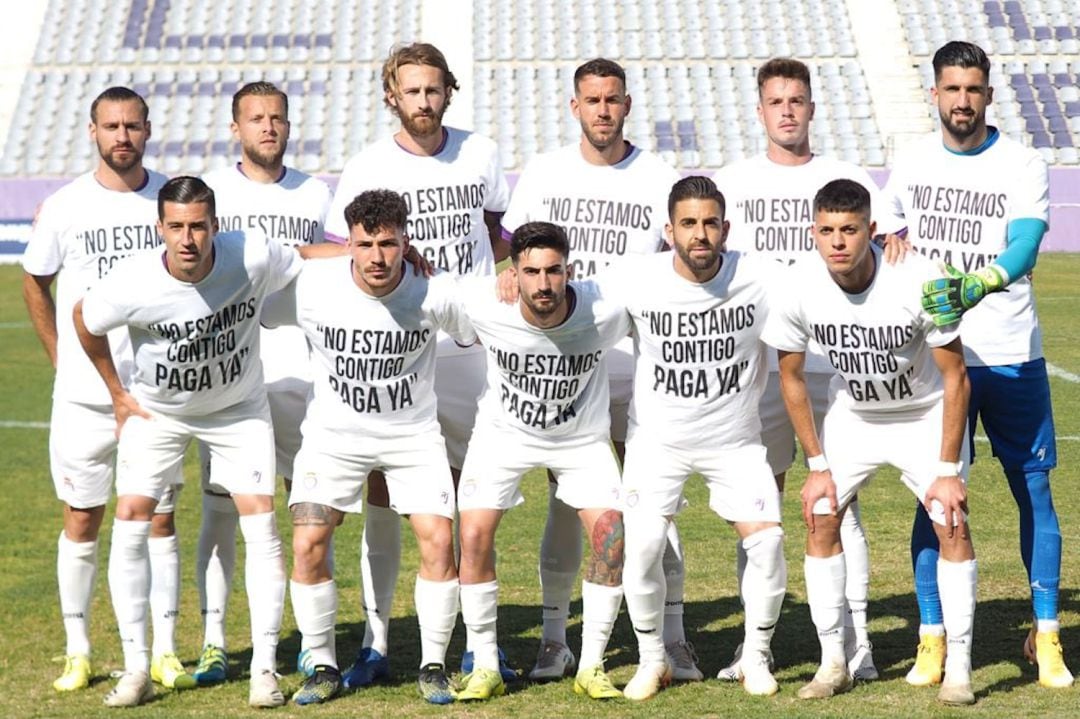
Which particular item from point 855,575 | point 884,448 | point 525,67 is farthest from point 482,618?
point 525,67

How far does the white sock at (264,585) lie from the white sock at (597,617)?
3.80 feet

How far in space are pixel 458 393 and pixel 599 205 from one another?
1.00 metres

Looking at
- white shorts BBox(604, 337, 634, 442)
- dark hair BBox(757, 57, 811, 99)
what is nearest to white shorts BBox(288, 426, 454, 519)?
white shorts BBox(604, 337, 634, 442)

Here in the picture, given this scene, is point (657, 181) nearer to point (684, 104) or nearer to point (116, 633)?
point (116, 633)

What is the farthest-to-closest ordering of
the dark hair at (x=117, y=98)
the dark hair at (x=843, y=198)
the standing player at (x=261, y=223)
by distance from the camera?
the standing player at (x=261, y=223) → the dark hair at (x=117, y=98) → the dark hair at (x=843, y=198)

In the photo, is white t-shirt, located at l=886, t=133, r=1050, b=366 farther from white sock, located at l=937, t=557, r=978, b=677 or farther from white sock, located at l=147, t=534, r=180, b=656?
white sock, located at l=147, t=534, r=180, b=656

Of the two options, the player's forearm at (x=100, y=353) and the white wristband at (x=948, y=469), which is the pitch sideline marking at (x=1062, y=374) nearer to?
the white wristband at (x=948, y=469)

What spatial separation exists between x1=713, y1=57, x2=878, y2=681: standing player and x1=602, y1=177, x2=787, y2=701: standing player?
36 centimetres

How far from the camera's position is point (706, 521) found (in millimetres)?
9086

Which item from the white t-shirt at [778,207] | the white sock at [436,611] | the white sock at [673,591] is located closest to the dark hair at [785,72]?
the white t-shirt at [778,207]

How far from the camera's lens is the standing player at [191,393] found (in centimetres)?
567

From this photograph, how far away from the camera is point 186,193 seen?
553 cm

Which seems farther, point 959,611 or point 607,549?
point 607,549

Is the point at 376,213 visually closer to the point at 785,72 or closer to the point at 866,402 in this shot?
the point at 785,72
